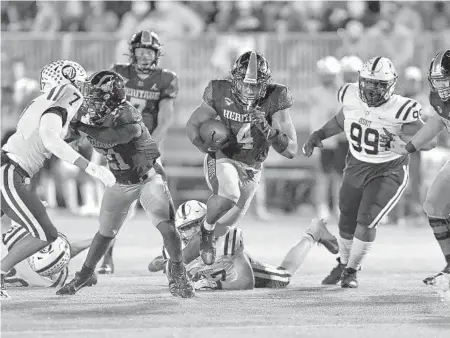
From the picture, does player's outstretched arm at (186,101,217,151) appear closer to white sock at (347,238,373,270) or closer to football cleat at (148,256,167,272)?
football cleat at (148,256,167,272)

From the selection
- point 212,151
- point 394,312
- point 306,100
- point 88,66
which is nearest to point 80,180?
point 88,66

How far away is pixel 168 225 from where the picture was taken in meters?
7.34

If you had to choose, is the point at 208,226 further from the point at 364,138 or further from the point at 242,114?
the point at 364,138

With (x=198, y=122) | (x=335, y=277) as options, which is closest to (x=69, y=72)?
(x=198, y=122)

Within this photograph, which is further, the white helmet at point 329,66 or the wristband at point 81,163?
the white helmet at point 329,66

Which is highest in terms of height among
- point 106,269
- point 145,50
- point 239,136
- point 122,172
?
point 145,50

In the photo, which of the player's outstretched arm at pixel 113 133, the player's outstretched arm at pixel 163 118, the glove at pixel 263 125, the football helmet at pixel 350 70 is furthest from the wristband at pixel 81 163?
the football helmet at pixel 350 70

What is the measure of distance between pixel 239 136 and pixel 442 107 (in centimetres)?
158

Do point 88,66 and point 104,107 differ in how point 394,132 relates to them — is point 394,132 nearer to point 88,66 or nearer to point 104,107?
→ point 104,107

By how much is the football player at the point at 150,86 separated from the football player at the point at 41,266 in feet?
5.00

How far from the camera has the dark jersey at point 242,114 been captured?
8.06 meters

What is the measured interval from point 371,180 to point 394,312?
74.1 inches

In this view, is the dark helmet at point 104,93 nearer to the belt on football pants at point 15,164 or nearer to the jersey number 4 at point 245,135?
the belt on football pants at point 15,164

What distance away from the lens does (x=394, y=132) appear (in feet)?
27.8
